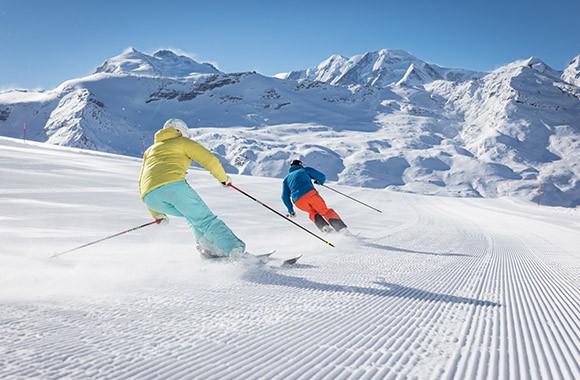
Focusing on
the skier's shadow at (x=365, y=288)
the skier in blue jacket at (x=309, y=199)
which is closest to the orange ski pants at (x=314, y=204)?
the skier in blue jacket at (x=309, y=199)

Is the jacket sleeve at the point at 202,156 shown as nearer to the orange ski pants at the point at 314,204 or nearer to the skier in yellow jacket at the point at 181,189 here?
the skier in yellow jacket at the point at 181,189

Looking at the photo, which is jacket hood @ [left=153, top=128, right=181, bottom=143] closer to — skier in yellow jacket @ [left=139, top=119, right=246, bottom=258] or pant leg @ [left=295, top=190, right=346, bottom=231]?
skier in yellow jacket @ [left=139, top=119, right=246, bottom=258]

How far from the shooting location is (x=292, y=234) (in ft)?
22.0

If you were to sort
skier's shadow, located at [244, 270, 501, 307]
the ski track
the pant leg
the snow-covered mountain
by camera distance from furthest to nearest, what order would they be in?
the snow-covered mountain → the pant leg → skier's shadow, located at [244, 270, 501, 307] → the ski track

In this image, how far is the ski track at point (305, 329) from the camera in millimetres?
1583

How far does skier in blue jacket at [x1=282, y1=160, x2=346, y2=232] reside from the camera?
6504mm

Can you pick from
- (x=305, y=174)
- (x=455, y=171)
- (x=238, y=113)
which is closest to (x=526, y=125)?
(x=455, y=171)

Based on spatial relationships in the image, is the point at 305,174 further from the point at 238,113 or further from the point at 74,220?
the point at 238,113

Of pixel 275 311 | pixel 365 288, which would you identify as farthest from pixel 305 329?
pixel 365 288

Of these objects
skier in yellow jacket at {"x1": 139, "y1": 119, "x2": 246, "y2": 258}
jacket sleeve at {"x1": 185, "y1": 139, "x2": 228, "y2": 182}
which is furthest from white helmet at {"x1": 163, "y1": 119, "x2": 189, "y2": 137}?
jacket sleeve at {"x1": 185, "y1": 139, "x2": 228, "y2": 182}

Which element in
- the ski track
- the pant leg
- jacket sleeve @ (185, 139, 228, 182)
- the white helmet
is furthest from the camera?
the pant leg

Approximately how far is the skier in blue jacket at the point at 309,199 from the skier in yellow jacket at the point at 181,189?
269 cm

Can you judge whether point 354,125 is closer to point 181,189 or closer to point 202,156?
point 202,156

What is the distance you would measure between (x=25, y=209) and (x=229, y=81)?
414 feet
